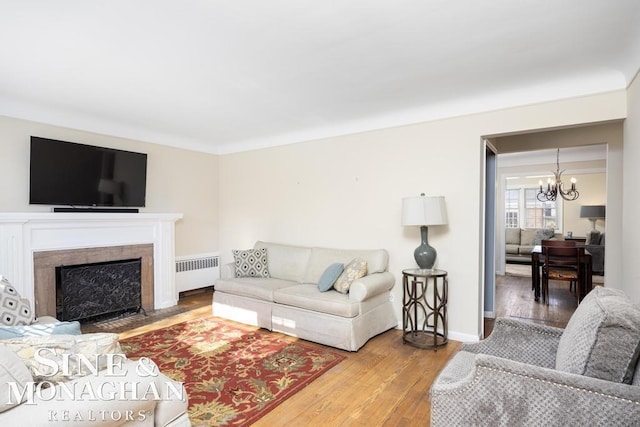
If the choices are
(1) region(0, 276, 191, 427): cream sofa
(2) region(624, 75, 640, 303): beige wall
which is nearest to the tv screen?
(1) region(0, 276, 191, 427): cream sofa

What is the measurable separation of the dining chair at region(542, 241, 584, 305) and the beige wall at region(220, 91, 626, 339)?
2.26m

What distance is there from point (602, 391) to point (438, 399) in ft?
2.05

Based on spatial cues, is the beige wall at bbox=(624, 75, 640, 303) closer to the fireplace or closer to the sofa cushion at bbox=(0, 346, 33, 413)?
the sofa cushion at bbox=(0, 346, 33, 413)

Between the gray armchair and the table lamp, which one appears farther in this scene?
the table lamp

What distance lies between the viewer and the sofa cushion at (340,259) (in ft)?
12.9

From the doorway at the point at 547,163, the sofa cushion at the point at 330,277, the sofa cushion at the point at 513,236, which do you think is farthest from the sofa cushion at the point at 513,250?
the sofa cushion at the point at 330,277

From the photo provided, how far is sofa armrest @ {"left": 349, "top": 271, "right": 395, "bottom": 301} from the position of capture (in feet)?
11.2

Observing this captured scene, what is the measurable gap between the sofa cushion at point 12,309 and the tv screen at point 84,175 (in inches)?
79.2

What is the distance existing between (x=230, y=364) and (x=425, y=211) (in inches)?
88.5

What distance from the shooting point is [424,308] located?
3701 millimetres

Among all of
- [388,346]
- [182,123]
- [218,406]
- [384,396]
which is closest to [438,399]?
[384,396]

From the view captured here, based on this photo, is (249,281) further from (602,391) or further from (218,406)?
(602,391)

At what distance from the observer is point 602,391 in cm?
131

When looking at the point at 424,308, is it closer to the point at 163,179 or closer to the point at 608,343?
the point at 608,343
